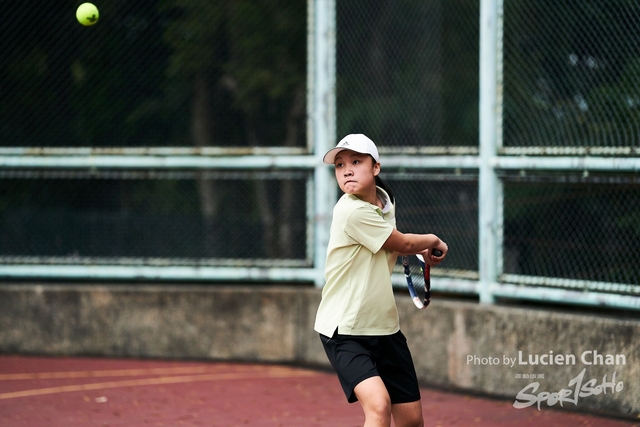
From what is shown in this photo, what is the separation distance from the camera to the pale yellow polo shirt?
15.0 feet

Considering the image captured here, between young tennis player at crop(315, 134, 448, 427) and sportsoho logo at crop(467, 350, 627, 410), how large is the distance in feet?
7.61

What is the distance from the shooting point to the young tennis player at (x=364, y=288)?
4.55 m

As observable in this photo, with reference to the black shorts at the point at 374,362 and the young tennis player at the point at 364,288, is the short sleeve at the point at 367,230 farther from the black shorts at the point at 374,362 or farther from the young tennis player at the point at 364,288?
the black shorts at the point at 374,362

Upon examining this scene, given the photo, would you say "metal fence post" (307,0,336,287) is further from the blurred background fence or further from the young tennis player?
the young tennis player

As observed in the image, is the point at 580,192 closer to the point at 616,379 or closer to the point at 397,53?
the point at 616,379

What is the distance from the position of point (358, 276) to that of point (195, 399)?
319 cm

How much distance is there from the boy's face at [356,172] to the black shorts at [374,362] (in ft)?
2.40

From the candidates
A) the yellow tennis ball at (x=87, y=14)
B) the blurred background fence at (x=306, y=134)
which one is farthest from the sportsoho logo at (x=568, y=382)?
the yellow tennis ball at (x=87, y=14)

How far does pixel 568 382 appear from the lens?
265 inches

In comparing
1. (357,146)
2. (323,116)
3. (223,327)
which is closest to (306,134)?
(323,116)

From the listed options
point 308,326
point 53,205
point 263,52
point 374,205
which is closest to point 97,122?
point 53,205

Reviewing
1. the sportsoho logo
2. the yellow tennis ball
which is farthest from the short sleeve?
the yellow tennis ball

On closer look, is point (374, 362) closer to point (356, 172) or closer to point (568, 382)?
point (356, 172)

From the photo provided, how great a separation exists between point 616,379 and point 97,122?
18.5 ft
